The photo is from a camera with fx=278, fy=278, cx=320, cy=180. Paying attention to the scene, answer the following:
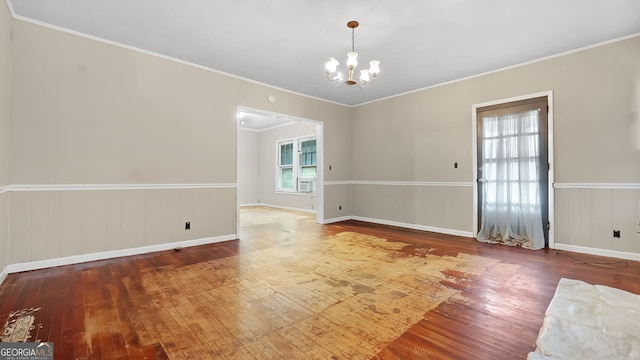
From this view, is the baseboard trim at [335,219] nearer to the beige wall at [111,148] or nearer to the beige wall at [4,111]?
the beige wall at [111,148]

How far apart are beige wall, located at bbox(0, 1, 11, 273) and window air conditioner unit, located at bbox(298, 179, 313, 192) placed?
6162 mm

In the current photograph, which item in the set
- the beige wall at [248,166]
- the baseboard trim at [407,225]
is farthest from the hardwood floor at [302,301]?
the beige wall at [248,166]

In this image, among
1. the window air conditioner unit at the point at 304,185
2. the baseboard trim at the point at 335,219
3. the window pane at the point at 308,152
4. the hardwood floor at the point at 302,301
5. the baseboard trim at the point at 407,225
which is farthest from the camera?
the window air conditioner unit at the point at 304,185

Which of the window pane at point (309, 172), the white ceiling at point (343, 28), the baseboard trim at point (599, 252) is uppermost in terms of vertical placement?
the white ceiling at point (343, 28)

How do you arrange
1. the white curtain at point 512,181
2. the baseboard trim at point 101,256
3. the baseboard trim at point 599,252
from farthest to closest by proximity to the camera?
1. the white curtain at point 512,181
2. the baseboard trim at point 599,252
3. the baseboard trim at point 101,256

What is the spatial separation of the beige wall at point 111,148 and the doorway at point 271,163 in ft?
10.6

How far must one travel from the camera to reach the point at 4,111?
2.82 meters

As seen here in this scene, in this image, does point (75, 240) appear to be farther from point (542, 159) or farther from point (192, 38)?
point (542, 159)

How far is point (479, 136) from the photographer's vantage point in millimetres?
4777

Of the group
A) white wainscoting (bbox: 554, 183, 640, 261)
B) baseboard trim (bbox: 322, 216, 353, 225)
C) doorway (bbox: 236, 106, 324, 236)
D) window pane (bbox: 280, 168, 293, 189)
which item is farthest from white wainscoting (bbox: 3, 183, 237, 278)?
white wainscoting (bbox: 554, 183, 640, 261)

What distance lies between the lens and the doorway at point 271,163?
8.22 meters

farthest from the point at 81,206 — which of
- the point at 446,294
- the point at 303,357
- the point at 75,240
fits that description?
the point at 446,294

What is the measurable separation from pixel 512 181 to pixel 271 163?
6.89 m

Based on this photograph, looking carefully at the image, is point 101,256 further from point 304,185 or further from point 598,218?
point 598,218
